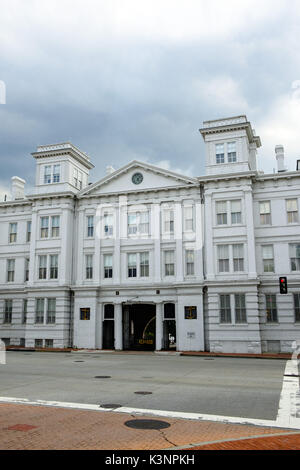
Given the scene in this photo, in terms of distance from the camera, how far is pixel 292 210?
1225 inches

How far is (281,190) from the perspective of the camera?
31500mm

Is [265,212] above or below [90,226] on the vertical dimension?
above

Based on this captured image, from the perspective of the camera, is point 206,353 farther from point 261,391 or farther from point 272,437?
point 272,437

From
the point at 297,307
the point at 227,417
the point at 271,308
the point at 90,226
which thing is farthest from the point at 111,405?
the point at 90,226

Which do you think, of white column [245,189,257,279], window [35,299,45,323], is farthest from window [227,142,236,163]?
window [35,299,45,323]

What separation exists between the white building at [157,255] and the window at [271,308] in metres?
0.07

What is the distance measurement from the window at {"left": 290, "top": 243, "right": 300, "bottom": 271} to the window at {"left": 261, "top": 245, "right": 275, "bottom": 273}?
141 centimetres

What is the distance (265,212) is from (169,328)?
488 inches

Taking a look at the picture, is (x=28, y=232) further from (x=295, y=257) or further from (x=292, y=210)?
(x=295, y=257)

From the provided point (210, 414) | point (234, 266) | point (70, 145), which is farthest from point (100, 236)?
point (210, 414)

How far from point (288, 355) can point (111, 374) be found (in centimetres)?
1461

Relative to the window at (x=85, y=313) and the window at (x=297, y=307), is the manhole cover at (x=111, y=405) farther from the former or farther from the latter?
the window at (x=85, y=313)

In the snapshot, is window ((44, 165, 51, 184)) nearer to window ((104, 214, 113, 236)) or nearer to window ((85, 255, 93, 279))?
window ((104, 214, 113, 236))

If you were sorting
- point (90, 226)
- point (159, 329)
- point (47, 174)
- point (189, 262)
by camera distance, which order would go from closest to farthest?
point (159, 329) → point (189, 262) → point (90, 226) → point (47, 174)
